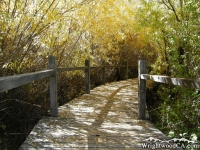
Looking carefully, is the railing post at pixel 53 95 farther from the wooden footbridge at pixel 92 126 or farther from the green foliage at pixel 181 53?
the green foliage at pixel 181 53

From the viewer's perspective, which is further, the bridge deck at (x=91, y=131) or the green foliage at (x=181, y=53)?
the green foliage at (x=181, y=53)

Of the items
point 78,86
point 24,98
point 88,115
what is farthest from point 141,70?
point 78,86

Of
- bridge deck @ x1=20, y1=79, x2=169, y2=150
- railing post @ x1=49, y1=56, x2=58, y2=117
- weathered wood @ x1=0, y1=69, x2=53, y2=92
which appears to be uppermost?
weathered wood @ x1=0, y1=69, x2=53, y2=92

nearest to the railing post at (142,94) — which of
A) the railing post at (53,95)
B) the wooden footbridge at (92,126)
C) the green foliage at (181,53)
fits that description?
the wooden footbridge at (92,126)

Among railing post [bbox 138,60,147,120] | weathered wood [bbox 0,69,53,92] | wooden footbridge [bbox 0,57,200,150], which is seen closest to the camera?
weathered wood [bbox 0,69,53,92]

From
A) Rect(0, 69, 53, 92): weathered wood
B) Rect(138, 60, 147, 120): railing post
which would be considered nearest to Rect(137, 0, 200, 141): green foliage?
Rect(138, 60, 147, 120): railing post

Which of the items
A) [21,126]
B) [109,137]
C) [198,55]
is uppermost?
[198,55]

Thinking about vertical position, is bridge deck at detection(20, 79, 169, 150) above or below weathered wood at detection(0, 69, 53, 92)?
below

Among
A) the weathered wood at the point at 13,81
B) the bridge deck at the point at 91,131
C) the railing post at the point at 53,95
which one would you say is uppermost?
the weathered wood at the point at 13,81

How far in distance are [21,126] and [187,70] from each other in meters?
3.69

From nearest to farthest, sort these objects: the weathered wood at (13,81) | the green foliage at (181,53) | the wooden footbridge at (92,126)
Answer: the weathered wood at (13,81) → the wooden footbridge at (92,126) → the green foliage at (181,53)

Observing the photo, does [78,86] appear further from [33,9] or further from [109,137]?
[109,137]

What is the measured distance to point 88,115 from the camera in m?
3.77

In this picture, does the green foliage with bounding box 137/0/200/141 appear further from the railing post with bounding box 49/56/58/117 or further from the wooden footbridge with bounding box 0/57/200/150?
the railing post with bounding box 49/56/58/117
